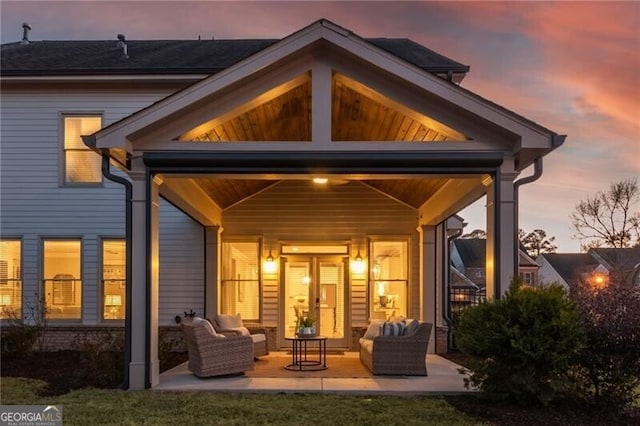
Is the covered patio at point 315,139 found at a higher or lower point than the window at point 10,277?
higher

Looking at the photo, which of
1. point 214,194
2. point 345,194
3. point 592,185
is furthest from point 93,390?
point 592,185

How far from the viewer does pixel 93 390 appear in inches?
318

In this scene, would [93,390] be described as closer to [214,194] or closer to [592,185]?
[214,194]

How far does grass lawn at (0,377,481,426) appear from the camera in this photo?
6.75 meters

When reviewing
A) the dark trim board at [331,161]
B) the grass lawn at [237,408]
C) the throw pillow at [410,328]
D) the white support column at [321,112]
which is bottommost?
the grass lawn at [237,408]

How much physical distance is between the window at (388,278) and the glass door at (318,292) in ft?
2.12

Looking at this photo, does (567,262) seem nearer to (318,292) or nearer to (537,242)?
(537,242)

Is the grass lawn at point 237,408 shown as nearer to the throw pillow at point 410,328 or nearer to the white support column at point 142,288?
the white support column at point 142,288

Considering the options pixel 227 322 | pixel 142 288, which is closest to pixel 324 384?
pixel 142 288

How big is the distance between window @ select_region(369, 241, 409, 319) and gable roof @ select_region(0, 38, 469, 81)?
148 inches

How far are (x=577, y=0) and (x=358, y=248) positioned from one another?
616cm

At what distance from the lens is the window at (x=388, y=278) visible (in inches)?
529

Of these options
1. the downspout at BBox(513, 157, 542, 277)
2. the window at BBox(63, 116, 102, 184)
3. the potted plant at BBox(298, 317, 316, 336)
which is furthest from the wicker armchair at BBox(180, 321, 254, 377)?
the window at BBox(63, 116, 102, 184)

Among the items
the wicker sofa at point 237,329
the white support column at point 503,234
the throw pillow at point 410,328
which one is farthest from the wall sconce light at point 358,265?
the white support column at point 503,234
